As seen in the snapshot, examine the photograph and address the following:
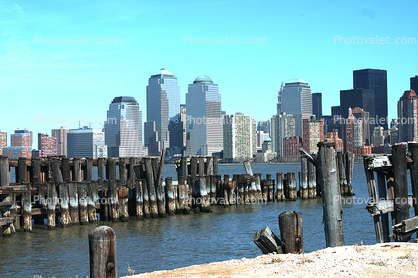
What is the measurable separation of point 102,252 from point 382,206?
866 centimetres

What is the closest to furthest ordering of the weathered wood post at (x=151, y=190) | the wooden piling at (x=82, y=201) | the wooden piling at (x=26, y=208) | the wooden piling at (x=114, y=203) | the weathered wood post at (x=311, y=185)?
the wooden piling at (x=26, y=208)
the wooden piling at (x=82, y=201)
the wooden piling at (x=114, y=203)
the weathered wood post at (x=151, y=190)
the weathered wood post at (x=311, y=185)

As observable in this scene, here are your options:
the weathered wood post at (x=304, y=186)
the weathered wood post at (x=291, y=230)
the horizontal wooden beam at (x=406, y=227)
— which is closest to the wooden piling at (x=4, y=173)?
the weathered wood post at (x=291, y=230)

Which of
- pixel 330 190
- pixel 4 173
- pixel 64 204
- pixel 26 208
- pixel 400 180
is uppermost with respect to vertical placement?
pixel 4 173

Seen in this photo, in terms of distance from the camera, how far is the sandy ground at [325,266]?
9.37 metres

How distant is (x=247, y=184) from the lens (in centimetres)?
3850

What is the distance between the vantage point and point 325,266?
32.3 ft

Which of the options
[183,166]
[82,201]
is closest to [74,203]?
[82,201]

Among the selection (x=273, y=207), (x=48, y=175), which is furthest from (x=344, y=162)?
(x=48, y=175)

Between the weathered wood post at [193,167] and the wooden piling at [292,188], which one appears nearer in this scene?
the weathered wood post at [193,167]

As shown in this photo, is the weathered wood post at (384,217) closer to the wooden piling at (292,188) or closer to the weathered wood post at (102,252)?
the weathered wood post at (102,252)

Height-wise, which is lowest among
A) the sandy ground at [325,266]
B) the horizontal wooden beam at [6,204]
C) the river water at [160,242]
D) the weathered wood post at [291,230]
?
the river water at [160,242]

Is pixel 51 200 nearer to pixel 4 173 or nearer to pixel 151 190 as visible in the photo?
pixel 4 173

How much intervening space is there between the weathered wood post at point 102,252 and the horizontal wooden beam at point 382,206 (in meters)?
8.17

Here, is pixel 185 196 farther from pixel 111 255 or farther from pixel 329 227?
pixel 111 255
